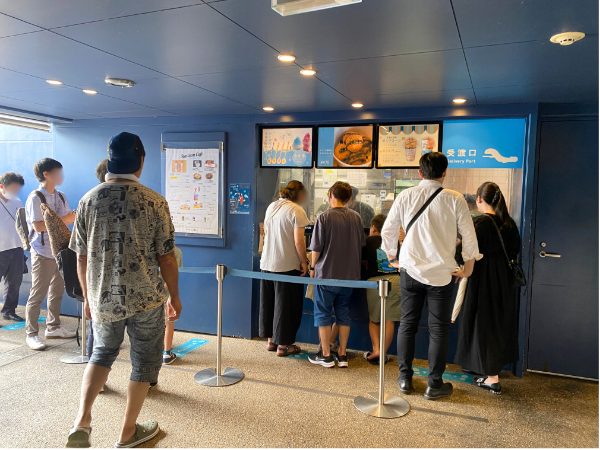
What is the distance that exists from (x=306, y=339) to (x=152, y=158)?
245 centimetres

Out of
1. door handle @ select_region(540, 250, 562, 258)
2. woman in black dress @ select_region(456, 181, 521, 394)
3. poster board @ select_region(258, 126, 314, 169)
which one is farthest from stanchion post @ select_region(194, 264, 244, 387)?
door handle @ select_region(540, 250, 562, 258)

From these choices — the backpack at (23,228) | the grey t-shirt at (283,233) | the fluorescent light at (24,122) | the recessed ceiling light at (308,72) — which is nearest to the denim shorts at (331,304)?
the grey t-shirt at (283,233)

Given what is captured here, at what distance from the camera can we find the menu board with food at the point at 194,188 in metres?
4.50

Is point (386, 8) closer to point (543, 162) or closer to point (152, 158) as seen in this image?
point (543, 162)

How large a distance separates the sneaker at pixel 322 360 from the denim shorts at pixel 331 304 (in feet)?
0.89

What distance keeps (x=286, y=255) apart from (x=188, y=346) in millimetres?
1288

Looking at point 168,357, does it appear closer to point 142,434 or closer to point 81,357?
point 81,357

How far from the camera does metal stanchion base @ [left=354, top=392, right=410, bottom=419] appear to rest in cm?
286

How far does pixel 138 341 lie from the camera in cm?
224

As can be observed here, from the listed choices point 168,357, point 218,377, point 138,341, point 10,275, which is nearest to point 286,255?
point 218,377

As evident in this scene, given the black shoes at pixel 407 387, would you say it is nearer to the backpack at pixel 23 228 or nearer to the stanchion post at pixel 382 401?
the stanchion post at pixel 382 401

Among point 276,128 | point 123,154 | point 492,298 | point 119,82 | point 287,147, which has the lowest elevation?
point 492,298

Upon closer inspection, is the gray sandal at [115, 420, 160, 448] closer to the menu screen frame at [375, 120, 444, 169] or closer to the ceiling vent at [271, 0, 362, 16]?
the ceiling vent at [271, 0, 362, 16]

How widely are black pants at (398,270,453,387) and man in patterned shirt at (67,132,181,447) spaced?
1.62m
